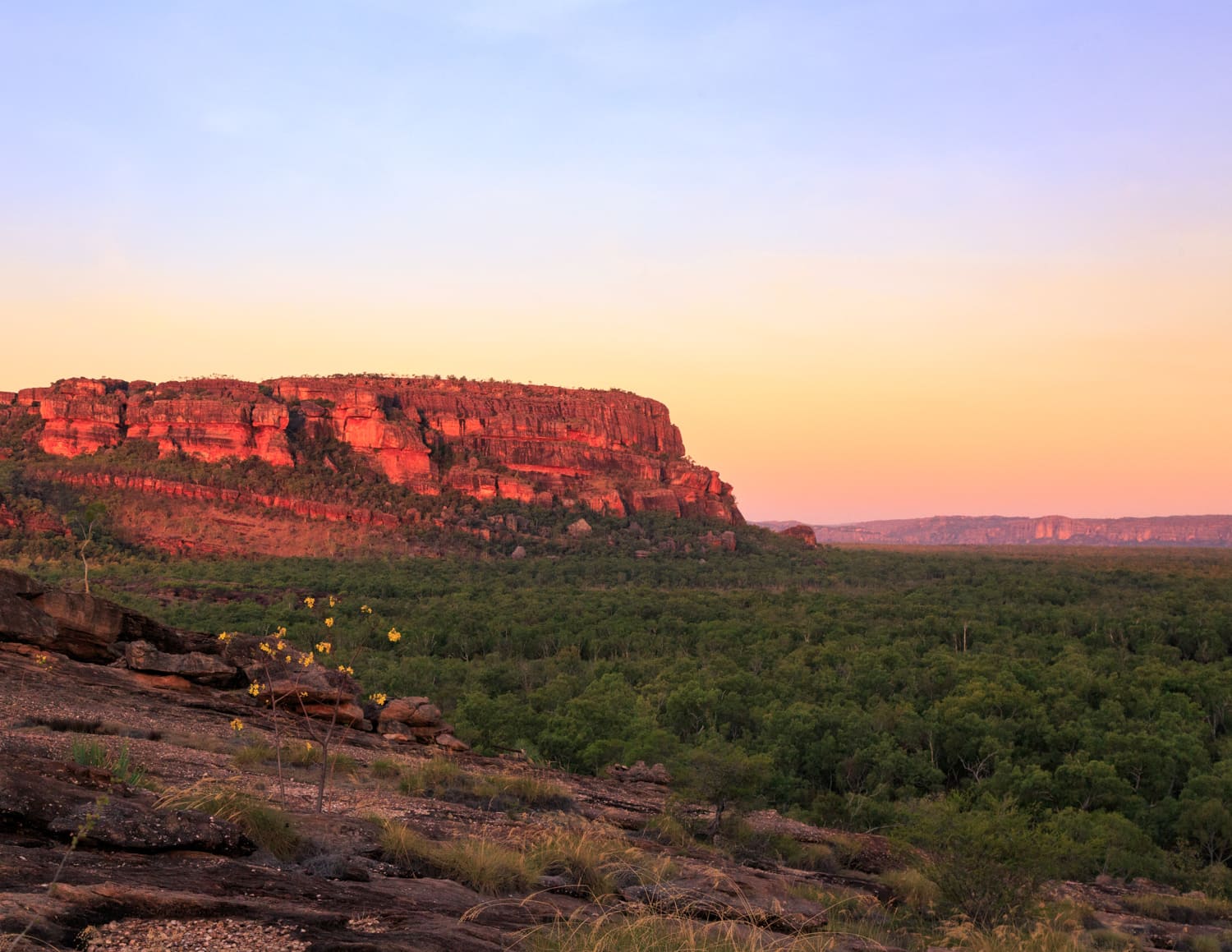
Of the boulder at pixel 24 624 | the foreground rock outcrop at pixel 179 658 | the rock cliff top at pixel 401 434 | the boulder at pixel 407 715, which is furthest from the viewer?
the rock cliff top at pixel 401 434

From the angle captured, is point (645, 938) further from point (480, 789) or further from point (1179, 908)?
point (1179, 908)

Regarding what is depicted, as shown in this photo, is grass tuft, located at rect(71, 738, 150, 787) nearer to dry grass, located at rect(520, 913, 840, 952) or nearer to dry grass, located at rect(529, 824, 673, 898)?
dry grass, located at rect(529, 824, 673, 898)

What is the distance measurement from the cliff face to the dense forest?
2501 centimetres

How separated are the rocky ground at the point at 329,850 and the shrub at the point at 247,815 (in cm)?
3

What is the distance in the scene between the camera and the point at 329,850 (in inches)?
259

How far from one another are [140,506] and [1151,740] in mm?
78739

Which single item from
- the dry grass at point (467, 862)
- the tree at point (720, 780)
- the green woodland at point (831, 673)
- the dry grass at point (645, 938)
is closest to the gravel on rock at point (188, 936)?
the dry grass at point (645, 938)

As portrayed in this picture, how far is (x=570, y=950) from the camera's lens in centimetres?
465

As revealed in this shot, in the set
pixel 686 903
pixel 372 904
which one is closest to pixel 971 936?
pixel 686 903

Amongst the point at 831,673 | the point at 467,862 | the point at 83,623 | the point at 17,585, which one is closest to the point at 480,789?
the point at 467,862

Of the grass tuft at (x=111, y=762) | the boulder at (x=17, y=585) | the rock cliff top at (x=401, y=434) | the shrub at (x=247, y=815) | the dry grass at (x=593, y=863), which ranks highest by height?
the rock cliff top at (x=401, y=434)

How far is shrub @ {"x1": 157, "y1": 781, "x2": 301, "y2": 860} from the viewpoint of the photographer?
244 inches

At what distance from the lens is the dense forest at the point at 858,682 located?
21.1 m

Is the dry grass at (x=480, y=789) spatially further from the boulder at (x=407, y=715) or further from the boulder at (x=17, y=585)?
the boulder at (x=17, y=585)
